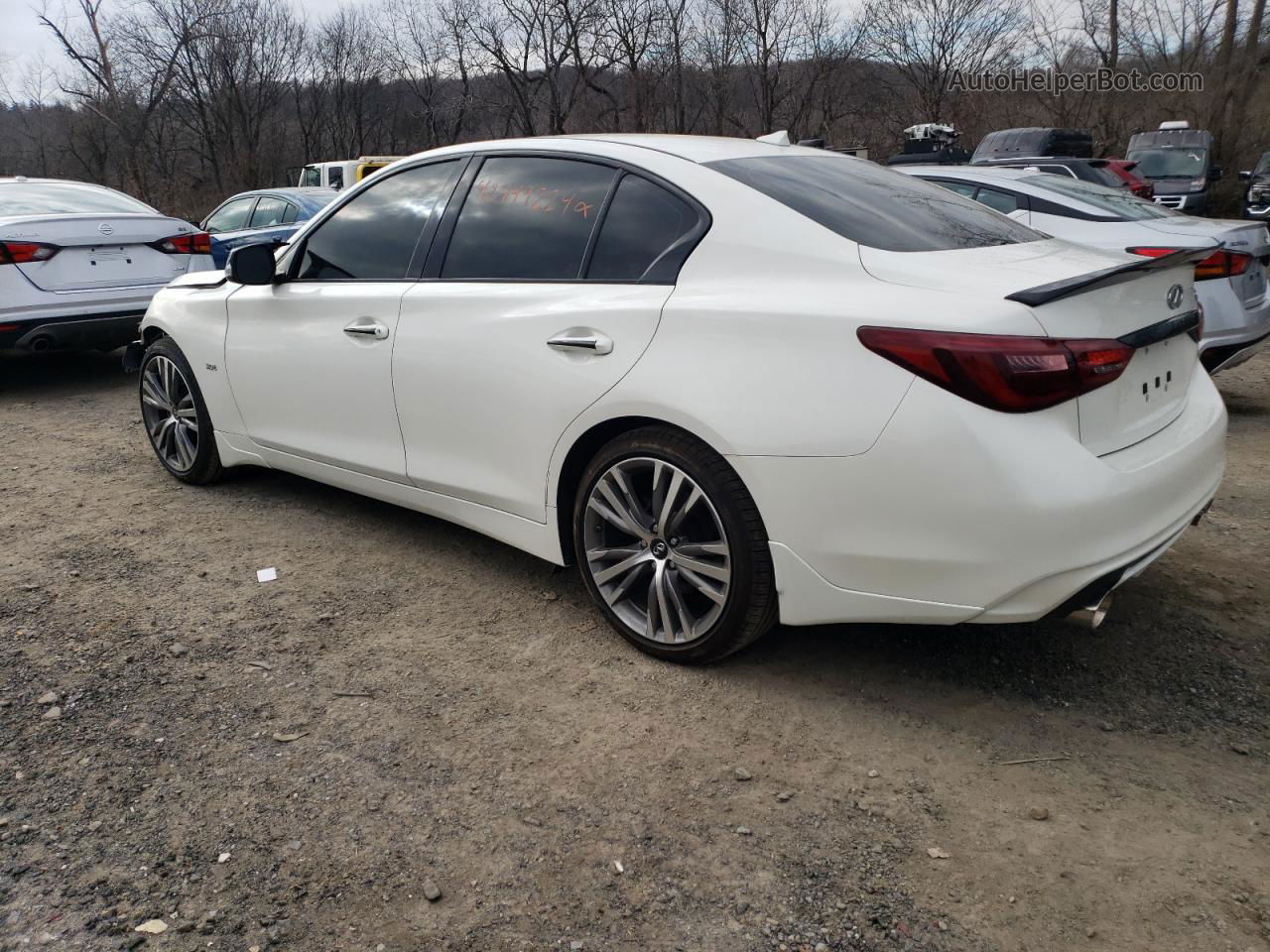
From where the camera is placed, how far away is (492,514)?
350 centimetres

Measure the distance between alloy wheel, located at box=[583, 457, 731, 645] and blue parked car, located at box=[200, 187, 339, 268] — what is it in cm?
976

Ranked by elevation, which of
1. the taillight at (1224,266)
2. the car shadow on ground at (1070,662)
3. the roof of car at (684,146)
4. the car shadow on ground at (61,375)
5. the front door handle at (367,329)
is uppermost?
the roof of car at (684,146)

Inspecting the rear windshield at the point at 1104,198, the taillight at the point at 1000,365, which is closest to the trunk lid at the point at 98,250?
the rear windshield at the point at 1104,198

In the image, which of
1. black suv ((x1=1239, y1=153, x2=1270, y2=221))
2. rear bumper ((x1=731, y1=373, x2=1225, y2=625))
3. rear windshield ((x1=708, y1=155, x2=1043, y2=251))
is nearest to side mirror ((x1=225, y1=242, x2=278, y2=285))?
rear windshield ((x1=708, y1=155, x2=1043, y2=251))

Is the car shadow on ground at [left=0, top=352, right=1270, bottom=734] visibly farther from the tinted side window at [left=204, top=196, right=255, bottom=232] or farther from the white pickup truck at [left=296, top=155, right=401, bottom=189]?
the white pickup truck at [left=296, top=155, right=401, bottom=189]

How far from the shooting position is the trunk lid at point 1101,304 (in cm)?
250

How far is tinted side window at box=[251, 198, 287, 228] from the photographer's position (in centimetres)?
1228

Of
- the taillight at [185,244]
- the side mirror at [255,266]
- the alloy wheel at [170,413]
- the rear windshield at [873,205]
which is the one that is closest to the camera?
the rear windshield at [873,205]

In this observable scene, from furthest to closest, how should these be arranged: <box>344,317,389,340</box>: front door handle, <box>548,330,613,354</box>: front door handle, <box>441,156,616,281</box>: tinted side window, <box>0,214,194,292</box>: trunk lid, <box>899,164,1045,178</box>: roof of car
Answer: <box>899,164,1045,178</box>: roof of car → <box>0,214,194,292</box>: trunk lid → <box>344,317,389,340</box>: front door handle → <box>441,156,616,281</box>: tinted side window → <box>548,330,613,354</box>: front door handle

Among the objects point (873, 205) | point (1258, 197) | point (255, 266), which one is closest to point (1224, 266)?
point (873, 205)

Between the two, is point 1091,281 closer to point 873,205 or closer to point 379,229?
point 873,205

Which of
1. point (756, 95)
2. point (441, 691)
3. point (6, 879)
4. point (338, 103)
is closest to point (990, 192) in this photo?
point (441, 691)

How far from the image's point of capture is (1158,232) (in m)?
6.25

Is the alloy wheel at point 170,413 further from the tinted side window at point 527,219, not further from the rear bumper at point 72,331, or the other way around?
the rear bumper at point 72,331
